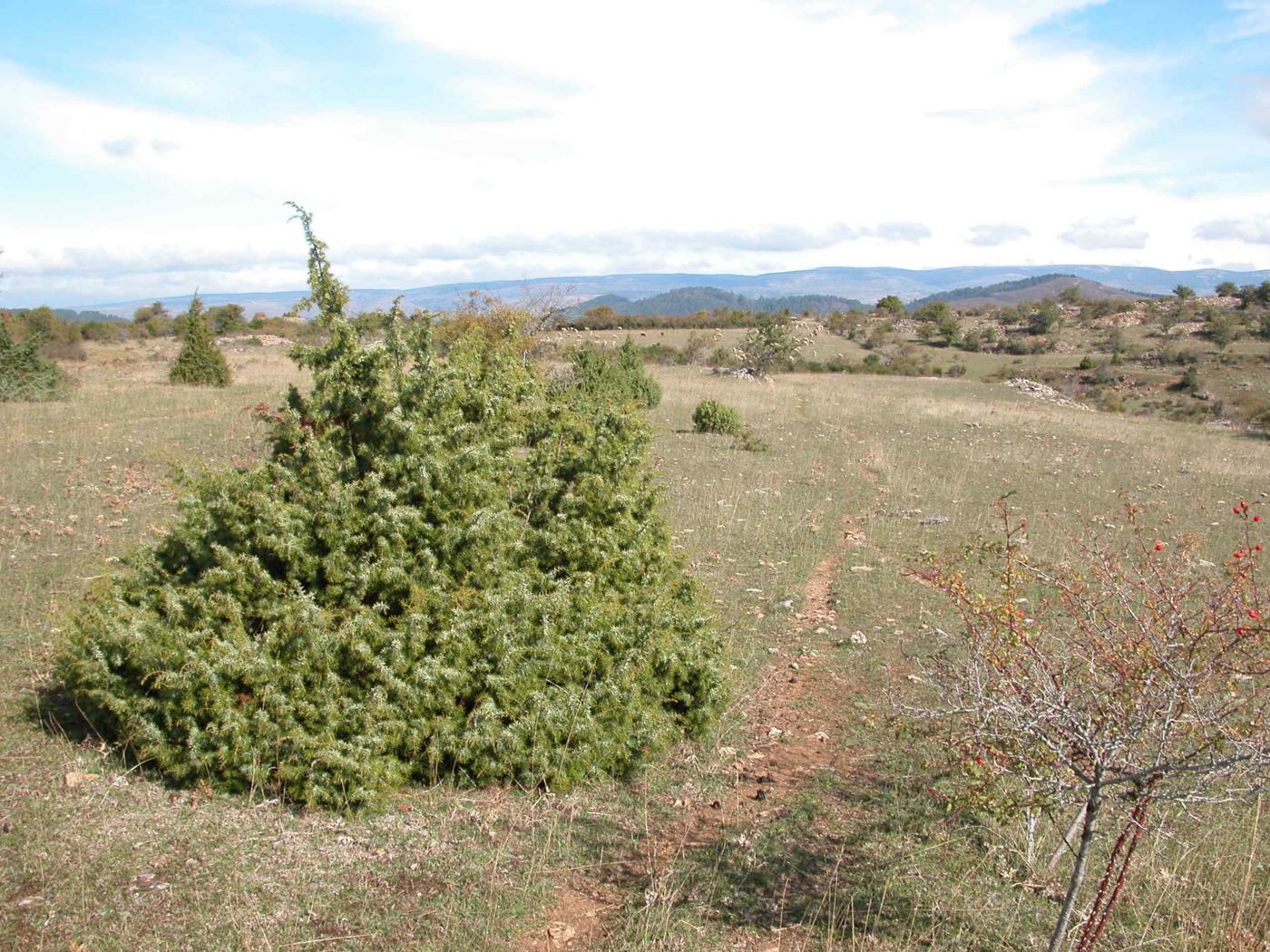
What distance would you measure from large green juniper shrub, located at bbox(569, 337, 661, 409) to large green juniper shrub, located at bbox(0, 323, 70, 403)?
1144 centimetres

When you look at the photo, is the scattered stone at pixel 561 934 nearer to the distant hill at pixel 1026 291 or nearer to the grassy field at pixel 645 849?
the grassy field at pixel 645 849

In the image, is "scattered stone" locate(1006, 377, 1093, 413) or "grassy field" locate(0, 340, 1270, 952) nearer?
"grassy field" locate(0, 340, 1270, 952)

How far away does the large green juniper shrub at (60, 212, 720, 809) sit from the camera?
4148mm

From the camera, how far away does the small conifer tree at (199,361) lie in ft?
71.5

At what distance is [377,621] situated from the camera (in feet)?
14.1

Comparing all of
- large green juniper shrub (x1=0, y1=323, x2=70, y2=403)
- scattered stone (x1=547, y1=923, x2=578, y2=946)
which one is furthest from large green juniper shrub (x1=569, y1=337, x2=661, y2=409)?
scattered stone (x1=547, y1=923, x2=578, y2=946)

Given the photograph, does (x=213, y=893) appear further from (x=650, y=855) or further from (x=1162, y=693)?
(x=1162, y=693)

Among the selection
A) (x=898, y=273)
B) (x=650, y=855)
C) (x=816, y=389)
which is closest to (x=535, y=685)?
(x=650, y=855)

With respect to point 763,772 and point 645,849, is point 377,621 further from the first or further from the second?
point 763,772

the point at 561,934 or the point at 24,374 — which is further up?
the point at 24,374

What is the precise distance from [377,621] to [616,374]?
1513 cm

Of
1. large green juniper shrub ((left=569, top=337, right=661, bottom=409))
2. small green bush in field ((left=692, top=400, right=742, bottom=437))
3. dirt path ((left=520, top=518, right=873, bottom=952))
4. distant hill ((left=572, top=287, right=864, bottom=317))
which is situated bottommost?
dirt path ((left=520, top=518, right=873, bottom=952))

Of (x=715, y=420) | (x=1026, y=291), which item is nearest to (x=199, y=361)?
(x=715, y=420)

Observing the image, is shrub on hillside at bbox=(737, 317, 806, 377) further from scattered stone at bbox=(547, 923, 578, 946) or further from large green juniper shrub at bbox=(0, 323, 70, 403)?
scattered stone at bbox=(547, 923, 578, 946)
